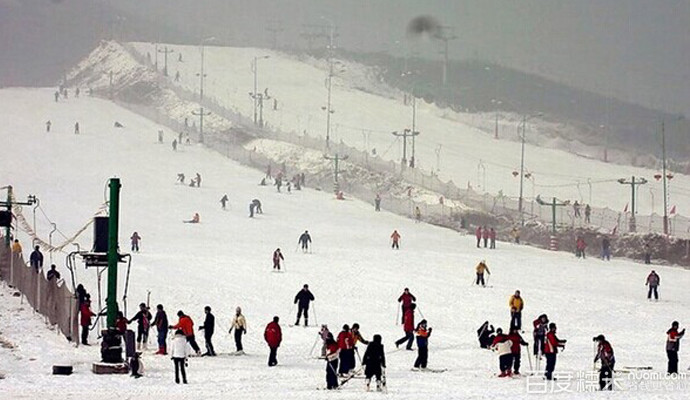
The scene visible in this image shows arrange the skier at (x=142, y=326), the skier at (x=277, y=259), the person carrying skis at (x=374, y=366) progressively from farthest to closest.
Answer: the skier at (x=277, y=259)
the skier at (x=142, y=326)
the person carrying skis at (x=374, y=366)

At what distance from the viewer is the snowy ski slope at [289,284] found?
22.1 meters

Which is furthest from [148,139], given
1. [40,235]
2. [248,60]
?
[248,60]

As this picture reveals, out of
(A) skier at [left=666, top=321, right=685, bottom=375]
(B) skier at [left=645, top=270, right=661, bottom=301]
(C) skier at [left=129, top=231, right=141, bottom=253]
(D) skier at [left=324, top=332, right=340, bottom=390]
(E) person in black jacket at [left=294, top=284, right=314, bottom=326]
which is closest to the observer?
(D) skier at [left=324, top=332, right=340, bottom=390]

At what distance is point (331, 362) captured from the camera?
2122 centimetres

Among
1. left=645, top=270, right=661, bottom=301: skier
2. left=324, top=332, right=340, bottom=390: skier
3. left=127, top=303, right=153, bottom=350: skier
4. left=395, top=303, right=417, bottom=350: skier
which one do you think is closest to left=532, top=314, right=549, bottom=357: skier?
left=395, top=303, right=417, bottom=350: skier

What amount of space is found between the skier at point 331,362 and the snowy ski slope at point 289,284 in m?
0.31

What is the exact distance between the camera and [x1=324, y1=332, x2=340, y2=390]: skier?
69.2 ft

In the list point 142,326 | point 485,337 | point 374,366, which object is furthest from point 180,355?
point 485,337

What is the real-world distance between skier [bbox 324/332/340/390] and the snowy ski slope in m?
0.31

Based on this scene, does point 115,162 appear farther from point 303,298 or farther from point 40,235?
point 303,298

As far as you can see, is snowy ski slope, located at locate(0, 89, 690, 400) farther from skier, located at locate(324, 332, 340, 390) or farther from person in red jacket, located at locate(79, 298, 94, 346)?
person in red jacket, located at locate(79, 298, 94, 346)

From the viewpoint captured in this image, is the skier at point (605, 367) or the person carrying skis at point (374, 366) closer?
the person carrying skis at point (374, 366)

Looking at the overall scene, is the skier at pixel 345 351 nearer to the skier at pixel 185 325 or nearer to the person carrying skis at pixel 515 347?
the person carrying skis at pixel 515 347

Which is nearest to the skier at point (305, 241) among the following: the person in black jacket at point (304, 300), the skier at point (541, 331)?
the person in black jacket at point (304, 300)
